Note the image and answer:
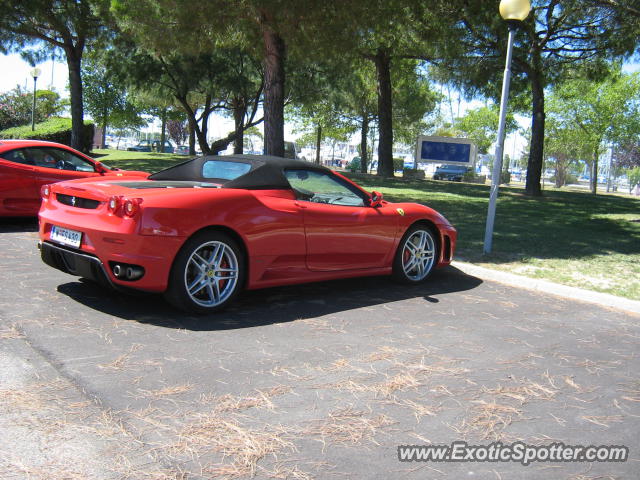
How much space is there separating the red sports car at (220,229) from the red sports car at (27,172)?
3.23 meters

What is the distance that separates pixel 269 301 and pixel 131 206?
1.53 meters

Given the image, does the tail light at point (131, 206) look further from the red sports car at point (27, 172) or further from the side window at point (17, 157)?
the side window at point (17, 157)

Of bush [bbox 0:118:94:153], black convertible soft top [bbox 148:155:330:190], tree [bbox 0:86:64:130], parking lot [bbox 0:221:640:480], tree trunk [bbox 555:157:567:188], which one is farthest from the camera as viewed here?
tree trunk [bbox 555:157:567:188]

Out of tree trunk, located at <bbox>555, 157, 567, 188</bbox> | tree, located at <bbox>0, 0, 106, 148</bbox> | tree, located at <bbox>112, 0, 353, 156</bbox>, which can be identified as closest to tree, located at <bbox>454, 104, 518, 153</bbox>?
tree trunk, located at <bbox>555, 157, 567, 188</bbox>

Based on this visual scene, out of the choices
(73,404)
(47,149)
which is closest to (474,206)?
(47,149)

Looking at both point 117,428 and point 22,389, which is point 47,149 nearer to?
point 22,389

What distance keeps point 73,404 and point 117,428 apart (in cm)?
36

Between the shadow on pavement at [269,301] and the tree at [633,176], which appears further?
the tree at [633,176]

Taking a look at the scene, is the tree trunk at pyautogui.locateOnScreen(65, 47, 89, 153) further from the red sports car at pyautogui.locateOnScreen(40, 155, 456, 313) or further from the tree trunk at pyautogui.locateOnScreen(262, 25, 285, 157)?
the red sports car at pyautogui.locateOnScreen(40, 155, 456, 313)

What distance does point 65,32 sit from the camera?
22.0 meters

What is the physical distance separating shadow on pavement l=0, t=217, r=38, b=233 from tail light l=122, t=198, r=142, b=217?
15.3ft

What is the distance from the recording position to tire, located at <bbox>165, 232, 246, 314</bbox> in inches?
177

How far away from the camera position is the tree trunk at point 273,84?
13562 millimetres

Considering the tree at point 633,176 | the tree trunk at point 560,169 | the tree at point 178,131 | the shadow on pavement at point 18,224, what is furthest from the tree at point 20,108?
the tree at point 633,176
